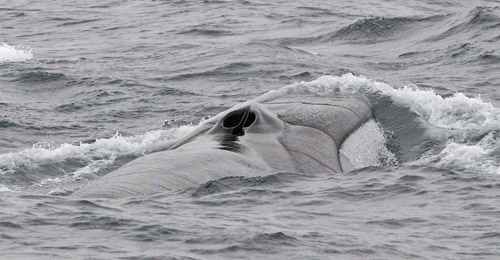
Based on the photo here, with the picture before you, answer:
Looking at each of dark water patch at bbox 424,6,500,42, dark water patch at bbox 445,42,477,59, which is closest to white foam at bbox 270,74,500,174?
dark water patch at bbox 445,42,477,59

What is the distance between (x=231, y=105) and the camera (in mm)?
26141

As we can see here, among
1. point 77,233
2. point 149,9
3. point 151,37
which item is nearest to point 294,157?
point 77,233

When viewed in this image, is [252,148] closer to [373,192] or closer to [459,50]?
[373,192]

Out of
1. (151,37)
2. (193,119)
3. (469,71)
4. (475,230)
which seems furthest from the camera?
(151,37)

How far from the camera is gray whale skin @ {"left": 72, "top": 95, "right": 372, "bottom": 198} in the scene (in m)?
16.4

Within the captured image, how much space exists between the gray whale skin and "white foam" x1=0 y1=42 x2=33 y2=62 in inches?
564

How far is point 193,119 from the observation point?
82.7 ft

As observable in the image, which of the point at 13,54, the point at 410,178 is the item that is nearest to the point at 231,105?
the point at 410,178

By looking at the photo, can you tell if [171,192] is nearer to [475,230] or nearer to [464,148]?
[475,230]

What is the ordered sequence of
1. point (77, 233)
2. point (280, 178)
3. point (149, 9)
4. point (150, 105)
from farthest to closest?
point (149, 9) → point (150, 105) → point (280, 178) → point (77, 233)

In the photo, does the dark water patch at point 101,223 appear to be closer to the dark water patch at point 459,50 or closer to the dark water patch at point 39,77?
the dark water patch at point 39,77

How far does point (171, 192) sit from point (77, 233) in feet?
8.98

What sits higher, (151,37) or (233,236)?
(233,236)

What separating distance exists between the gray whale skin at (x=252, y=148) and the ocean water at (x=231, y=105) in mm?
529
